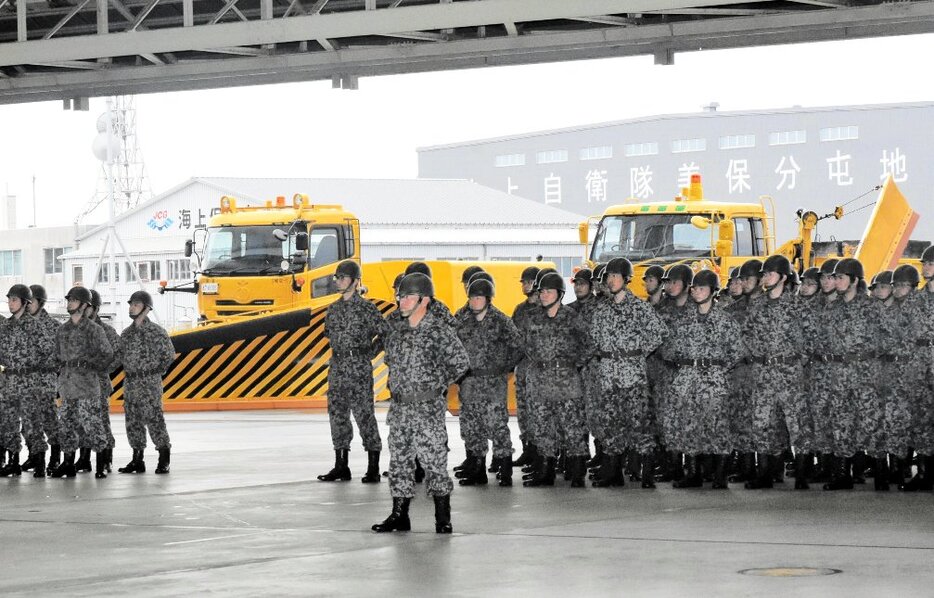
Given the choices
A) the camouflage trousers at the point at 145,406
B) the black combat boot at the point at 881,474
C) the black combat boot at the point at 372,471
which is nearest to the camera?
the black combat boot at the point at 881,474

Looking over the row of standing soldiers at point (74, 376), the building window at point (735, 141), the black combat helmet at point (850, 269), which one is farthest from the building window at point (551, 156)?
the black combat helmet at point (850, 269)

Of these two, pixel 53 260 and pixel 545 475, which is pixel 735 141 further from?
pixel 545 475

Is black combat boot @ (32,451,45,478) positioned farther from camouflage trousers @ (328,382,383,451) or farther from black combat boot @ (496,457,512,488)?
black combat boot @ (496,457,512,488)

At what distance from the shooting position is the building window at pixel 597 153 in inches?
2899

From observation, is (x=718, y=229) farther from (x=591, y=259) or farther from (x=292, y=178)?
(x=292, y=178)

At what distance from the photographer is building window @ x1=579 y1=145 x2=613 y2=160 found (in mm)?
73625

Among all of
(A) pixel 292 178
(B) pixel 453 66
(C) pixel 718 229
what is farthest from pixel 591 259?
(A) pixel 292 178

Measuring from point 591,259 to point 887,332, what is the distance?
26.2 ft

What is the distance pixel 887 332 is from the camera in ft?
43.7

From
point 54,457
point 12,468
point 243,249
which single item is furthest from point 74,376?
point 243,249

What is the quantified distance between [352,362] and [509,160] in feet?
216

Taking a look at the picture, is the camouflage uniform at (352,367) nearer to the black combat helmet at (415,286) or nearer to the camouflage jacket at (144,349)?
the camouflage jacket at (144,349)

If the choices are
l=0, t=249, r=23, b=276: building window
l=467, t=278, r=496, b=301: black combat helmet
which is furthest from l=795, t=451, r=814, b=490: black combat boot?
l=0, t=249, r=23, b=276: building window

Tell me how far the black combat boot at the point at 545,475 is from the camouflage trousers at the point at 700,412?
44.7 inches
